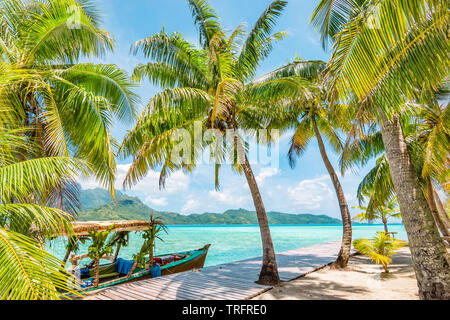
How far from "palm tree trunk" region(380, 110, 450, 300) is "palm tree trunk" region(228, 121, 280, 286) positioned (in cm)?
318

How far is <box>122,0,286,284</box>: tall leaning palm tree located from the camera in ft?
22.6

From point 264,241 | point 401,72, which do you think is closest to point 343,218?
point 264,241

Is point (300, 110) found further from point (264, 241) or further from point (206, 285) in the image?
point (206, 285)

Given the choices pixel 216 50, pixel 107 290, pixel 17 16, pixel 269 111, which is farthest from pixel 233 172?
pixel 17 16

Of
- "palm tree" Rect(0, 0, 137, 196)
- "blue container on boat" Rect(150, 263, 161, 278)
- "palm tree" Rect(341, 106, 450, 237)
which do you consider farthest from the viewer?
"blue container on boat" Rect(150, 263, 161, 278)

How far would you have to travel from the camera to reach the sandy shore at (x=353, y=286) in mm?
5626

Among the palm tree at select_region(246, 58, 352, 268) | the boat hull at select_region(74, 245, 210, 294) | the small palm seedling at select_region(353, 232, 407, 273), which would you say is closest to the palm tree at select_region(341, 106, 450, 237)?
the palm tree at select_region(246, 58, 352, 268)

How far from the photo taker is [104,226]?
7234 mm

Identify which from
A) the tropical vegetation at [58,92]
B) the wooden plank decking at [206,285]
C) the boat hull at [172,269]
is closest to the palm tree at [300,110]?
the wooden plank decking at [206,285]

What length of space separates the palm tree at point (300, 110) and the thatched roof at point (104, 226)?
198 inches

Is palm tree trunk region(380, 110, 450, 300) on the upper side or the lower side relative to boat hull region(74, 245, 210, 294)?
upper

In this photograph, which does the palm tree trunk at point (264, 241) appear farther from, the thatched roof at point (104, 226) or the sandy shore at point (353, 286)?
the thatched roof at point (104, 226)

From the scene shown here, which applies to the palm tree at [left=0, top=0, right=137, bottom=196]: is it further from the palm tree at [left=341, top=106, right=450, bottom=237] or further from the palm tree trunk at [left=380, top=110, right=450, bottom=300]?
the palm tree at [left=341, top=106, right=450, bottom=237]
